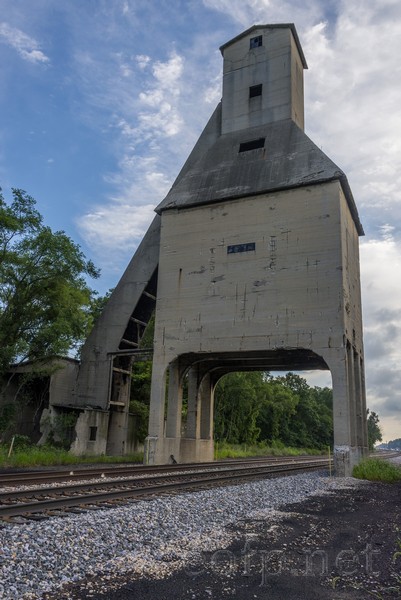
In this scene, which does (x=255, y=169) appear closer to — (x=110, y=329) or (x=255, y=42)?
(x=255, y=42)

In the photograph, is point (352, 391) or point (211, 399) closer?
point (352, 391)

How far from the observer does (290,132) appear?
24.5 metres

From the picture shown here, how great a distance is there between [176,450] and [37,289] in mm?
10512

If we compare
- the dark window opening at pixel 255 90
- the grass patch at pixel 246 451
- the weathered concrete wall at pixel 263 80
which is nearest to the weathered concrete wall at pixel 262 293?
the weathered concrete wall at pixel 263 80

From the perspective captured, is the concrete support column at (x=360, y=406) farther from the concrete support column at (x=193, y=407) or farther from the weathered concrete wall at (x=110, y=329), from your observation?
the weathered concrete wall at (x=110, y=329)

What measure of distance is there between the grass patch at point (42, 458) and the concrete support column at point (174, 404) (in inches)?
111

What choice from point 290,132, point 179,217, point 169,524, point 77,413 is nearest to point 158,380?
point 77,413

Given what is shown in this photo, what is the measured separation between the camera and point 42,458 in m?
18.9

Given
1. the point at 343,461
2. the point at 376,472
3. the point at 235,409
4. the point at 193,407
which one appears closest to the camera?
the point at 376,472

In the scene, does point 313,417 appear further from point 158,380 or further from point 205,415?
point 158,380

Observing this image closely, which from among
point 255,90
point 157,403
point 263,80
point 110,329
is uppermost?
point 263,80

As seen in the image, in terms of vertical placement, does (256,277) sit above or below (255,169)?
below

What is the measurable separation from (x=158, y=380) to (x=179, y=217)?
8374 millimetres

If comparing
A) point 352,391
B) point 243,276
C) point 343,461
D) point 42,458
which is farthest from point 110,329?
point 343,461
